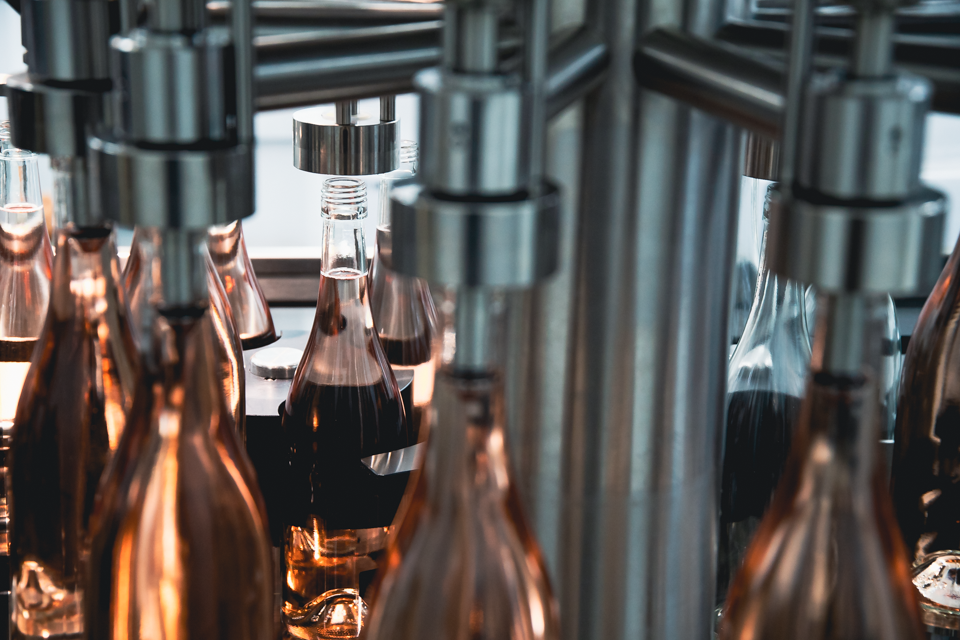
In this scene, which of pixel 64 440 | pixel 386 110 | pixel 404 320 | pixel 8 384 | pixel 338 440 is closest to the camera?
pixel 64 440

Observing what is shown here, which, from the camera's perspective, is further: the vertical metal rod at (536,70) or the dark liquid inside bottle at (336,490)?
the dark liquid inside bottle at (336,490)

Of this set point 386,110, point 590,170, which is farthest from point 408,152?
point 590,170

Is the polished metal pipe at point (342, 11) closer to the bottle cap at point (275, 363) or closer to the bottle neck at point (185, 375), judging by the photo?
the bottle neck at point (185, 375)

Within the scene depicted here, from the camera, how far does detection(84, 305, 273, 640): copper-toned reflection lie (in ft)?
1.00

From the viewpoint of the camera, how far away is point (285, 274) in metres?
0.97

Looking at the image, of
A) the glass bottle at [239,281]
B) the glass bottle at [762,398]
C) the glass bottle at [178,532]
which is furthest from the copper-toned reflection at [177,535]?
A: the glass bottle at [239,281]

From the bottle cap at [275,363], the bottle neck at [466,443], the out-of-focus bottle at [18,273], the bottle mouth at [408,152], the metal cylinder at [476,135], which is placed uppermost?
the metal cylinder at [476,135]

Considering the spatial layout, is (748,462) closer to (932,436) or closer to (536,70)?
(932,436)

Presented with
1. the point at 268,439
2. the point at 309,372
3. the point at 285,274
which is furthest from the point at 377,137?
the point at 285,274

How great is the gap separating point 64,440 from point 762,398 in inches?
17.1

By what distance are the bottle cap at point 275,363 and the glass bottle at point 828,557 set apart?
40cm

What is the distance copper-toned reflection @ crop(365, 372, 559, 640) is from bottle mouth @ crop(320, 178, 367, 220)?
392 millimetres

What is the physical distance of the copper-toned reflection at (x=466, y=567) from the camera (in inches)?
10.2

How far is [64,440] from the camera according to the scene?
43cm
